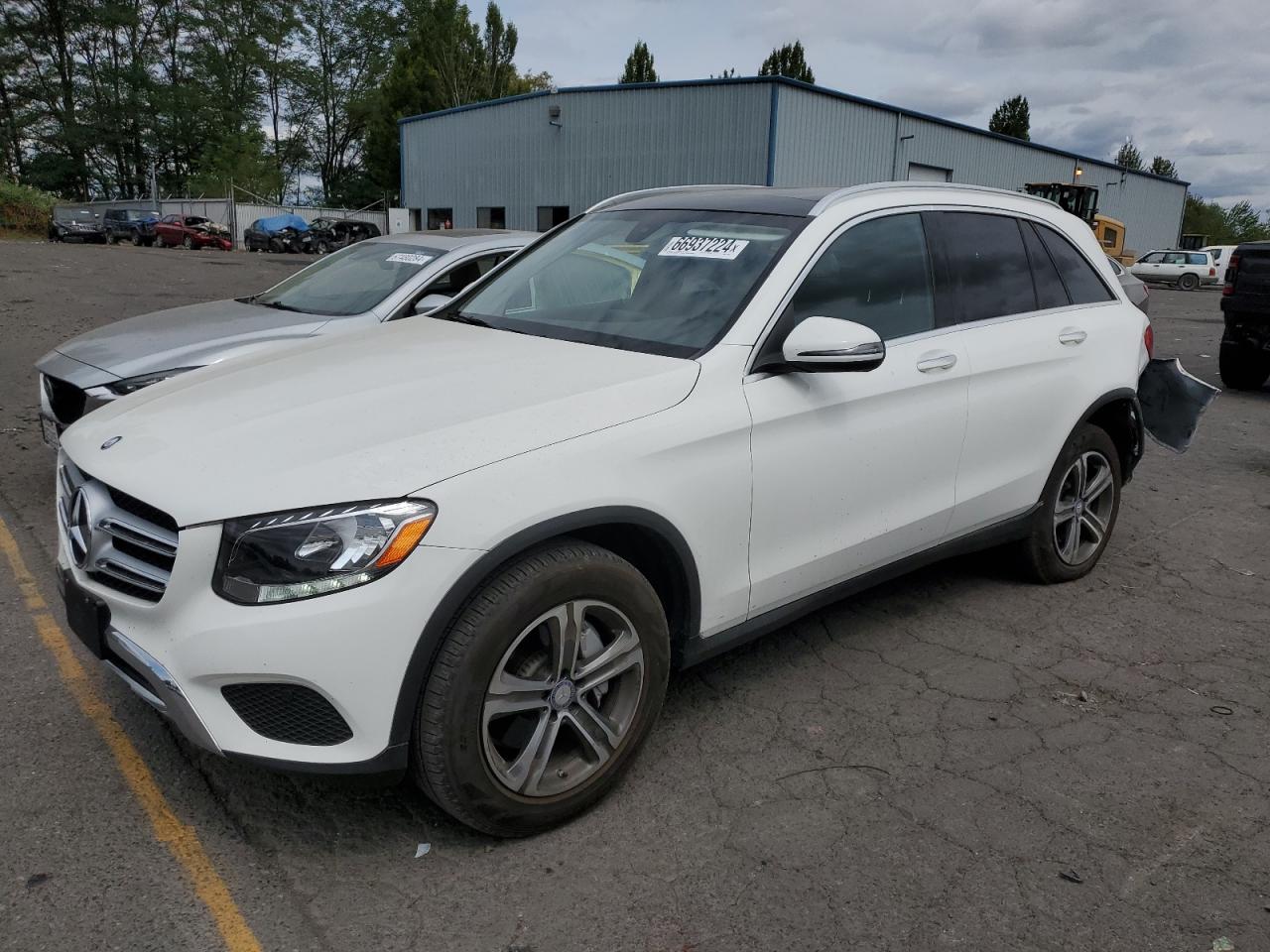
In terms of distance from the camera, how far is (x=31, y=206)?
4694cm

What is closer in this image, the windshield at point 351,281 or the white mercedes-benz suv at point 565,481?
the white mercedes-benz suv at point 565,481

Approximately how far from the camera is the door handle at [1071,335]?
430 centimetres

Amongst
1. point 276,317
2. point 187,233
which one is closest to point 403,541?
point 276,317

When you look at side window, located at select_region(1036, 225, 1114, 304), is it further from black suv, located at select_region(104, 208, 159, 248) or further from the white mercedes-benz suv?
black suv, located at select_region(104, 208, 159, 248)

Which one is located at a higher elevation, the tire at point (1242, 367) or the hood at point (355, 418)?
the hood at point (355, 418)

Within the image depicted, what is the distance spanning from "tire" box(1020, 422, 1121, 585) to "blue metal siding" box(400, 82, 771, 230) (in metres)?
23.7

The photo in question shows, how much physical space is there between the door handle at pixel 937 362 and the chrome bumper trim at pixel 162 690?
2.61 m

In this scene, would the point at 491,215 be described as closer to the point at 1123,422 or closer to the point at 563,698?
the point at 1123,422

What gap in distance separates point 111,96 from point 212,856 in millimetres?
72564

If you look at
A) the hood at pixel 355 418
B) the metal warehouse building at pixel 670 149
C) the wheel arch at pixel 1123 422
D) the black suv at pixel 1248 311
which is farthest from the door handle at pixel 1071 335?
the metal warehouse building at pixel 670 149

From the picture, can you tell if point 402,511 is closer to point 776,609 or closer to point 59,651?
point 776,609

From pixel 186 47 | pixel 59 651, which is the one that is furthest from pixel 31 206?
pixel 59 651

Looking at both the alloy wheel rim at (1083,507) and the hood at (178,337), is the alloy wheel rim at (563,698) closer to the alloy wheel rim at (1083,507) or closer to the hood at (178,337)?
the alloy wheel rim at (1083,507)

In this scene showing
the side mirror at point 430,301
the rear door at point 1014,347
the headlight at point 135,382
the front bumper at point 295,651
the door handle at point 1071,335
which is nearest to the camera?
the front bumper at point 295,651
